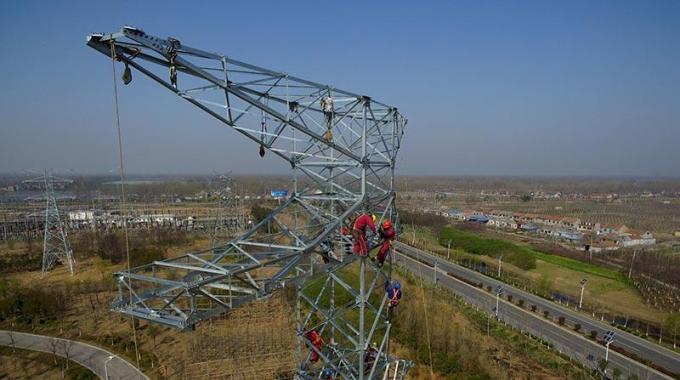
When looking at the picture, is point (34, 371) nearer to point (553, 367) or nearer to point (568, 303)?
point (553, 367)

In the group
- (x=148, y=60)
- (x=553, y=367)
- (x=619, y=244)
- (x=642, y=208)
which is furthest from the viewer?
(x=642, y=208)

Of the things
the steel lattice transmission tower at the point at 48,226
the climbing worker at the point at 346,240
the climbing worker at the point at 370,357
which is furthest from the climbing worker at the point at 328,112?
the steel lattice transmission tower at the point at 48,226

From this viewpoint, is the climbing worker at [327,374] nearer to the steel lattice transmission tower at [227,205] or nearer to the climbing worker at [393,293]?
the climbing worker at [393,293]

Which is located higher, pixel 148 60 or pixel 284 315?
pixel 148 60

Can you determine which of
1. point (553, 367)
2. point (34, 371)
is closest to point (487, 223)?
point (553, 367)

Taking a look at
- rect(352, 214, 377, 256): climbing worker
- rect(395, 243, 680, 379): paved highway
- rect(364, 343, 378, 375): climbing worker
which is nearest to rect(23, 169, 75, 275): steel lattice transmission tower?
rect(395, 243, 680, 379): paved highway

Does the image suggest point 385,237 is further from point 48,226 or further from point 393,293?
point 48,226

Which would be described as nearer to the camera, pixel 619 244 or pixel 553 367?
pixel 553 367
